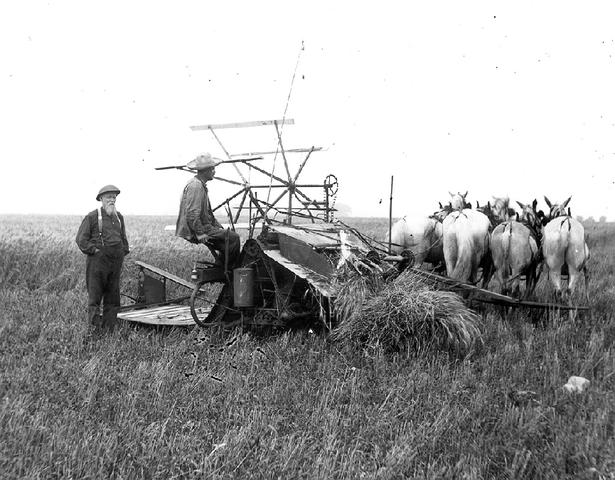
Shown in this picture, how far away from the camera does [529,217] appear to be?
327 inches

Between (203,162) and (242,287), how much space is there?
154 cm

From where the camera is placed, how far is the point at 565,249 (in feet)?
24.2

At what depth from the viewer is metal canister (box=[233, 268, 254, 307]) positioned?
218 inches

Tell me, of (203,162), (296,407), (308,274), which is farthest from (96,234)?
(296,407)

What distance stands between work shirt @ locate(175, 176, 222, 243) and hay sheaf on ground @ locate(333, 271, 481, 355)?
1.80 m

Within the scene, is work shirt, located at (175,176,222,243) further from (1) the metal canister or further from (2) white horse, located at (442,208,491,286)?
(2) white horse, located at (442,208,491,286)

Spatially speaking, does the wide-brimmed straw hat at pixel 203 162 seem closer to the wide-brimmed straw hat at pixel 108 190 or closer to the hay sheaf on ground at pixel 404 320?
the wide-brimmed straw hat at pixel 108 190

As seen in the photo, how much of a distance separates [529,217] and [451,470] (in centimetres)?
616

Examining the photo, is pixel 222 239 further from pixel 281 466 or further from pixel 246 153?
pixel 281 466

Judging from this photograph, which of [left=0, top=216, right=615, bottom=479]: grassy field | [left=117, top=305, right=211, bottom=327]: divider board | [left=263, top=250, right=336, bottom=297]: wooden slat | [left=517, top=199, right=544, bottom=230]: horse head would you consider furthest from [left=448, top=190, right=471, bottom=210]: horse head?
[left=263, top=250, right=336, bottom=297]: wooden slat

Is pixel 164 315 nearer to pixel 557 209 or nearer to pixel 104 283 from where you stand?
pixel 104 283

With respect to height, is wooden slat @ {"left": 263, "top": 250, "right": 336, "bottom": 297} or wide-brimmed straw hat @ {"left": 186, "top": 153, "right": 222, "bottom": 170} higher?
wide-brimmed straw hat @ {"left": 186, "top": 153, "right": 222, "bottom": 170}

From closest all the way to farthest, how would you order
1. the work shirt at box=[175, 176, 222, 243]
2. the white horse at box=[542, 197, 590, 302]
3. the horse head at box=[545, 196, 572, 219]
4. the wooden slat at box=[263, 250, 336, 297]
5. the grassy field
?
the grassy field < the wooden slat at box=[263, 250, 336, 297] < the work shirt at box=[175, 176, 222, 243] < the white horse at box=[542, 197, 590, 302] < the horse head at box=[545, 196, 572, 219]

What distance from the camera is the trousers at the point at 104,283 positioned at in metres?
6.39
